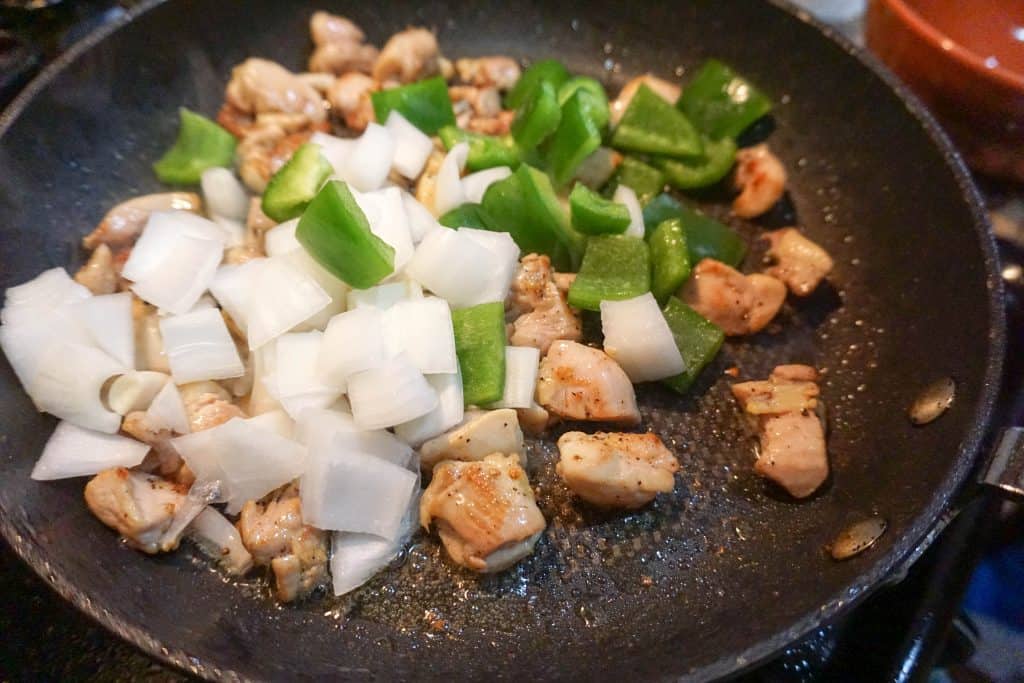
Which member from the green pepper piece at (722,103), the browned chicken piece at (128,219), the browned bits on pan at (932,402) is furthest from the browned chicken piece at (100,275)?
the browned bits on pan at (932,402)

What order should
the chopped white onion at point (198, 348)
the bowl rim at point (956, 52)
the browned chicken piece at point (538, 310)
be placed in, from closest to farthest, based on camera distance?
the chopped white onion at point (198, 348), the browned chicken piece at point (538, 310), the bowl rim at point (956, 52)

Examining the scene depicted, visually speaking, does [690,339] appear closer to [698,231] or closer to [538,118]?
[698,231]

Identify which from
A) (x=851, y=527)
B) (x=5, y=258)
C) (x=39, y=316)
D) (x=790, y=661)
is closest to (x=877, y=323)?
(x=851, y=527)

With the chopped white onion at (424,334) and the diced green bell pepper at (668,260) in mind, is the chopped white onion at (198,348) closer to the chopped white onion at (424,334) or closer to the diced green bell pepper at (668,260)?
the chopped white onion at (424,334)

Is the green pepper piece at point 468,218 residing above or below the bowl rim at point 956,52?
below

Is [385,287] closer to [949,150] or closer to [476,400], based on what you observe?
[476,400]

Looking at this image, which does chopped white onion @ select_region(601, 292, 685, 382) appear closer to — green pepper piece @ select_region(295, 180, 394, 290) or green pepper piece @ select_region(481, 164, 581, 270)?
green pepper piece @ select_region(481, 164, 581, 270)

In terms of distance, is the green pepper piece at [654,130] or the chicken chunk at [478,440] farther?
the green pepper piece at [654,130]

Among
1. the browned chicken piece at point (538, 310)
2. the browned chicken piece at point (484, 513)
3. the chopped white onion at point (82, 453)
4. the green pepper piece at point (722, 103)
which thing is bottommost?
the chopped white onion at point (82, 453)
